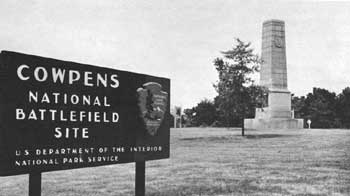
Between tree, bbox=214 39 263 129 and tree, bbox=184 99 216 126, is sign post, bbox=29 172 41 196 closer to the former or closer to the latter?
tree, bbox=214 39 263 129

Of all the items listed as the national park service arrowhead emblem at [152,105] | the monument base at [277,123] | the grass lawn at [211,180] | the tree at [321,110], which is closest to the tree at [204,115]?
the tree at [321,110]

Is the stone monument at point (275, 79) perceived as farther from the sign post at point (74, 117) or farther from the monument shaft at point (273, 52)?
the sign post at point (74, 117)

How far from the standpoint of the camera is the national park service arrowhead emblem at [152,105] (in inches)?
225

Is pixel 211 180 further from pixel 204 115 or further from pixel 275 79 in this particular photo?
pixel 204 115

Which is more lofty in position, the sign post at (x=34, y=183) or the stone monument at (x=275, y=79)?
the stone monument at (x=275, y=79)

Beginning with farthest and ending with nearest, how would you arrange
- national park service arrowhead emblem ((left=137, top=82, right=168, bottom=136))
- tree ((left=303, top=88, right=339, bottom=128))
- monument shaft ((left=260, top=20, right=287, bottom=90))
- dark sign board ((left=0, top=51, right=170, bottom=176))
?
tree ((left=303, top=88, right=339, bottom=128)), monument shaft ((left=260, top=20, right=287, bottom=90)), national park service arrowhead emblem ((left=137, top=82, right=168, bottom=136)), dark sign board ((left=0, top=51, right=170, bottom=176))

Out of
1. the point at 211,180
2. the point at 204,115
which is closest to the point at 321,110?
the point at 204,115

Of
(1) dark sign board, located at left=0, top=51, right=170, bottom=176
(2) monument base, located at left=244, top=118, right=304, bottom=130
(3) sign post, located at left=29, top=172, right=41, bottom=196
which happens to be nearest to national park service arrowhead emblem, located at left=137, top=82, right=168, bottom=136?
(1) dark sign board, located at left=0, top=51, right=170, bottom=176

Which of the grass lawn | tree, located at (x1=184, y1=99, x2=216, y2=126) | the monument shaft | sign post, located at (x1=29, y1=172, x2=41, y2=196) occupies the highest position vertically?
the monument shaft

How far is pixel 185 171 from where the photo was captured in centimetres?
1052

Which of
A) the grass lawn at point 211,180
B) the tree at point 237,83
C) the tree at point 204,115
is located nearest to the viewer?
the grass lawn at point 211,180

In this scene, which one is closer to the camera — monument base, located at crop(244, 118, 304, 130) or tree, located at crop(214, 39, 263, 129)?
tree, located at crop(214, 39, 263, 129)

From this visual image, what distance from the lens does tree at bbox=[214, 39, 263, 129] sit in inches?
1049

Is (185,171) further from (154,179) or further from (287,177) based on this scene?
(287,177)
